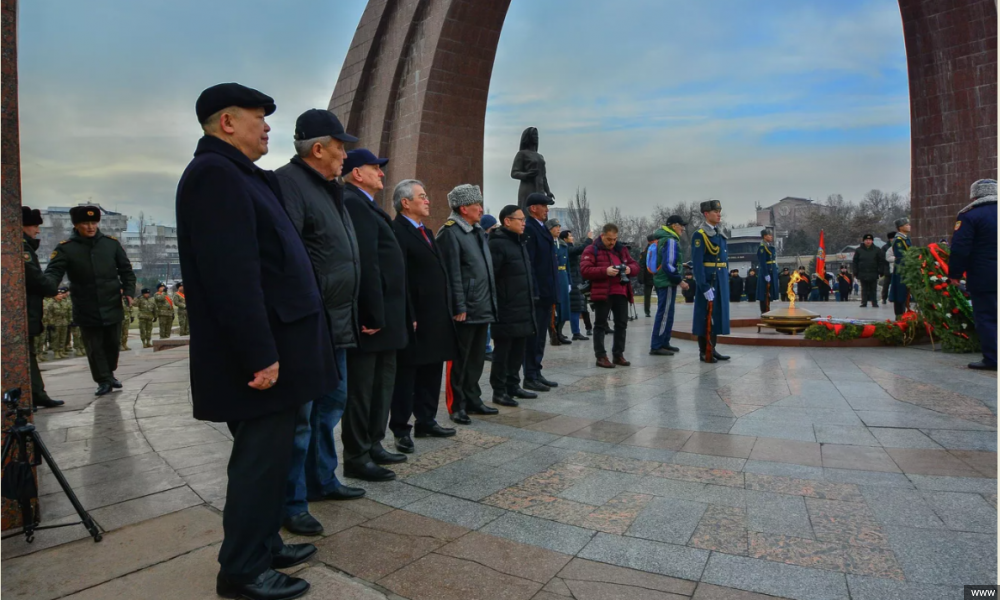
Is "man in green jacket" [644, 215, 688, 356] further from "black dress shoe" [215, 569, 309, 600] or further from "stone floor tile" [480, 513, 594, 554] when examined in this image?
"black dress shoe" [215, 569, 309, 600]

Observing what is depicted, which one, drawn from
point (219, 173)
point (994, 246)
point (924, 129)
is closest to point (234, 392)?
point (219, 173)

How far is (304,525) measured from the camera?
3117mm

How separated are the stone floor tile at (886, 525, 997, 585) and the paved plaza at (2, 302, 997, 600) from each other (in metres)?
0.01

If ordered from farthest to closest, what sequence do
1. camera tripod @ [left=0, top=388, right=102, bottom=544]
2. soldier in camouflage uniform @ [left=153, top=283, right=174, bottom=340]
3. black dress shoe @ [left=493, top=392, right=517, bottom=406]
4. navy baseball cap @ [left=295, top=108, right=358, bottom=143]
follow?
soldier in camouflage uniform @ [left=153, top=283, right=174, bottom=340], black dress shoe @ [left=493, top=392, right=517, bottom=406], navy baseball cap @ [left=295, top=108, right=358, bottom=143], camera tripod @ [left=0, top=388, right=102, bottom=544]

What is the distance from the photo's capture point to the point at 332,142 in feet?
11.7

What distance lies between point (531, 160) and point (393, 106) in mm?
3240

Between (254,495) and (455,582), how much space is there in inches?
34.3

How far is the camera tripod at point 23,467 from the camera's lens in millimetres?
2922

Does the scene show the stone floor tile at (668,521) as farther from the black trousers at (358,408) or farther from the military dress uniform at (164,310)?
the military dress uniform at (164,310)

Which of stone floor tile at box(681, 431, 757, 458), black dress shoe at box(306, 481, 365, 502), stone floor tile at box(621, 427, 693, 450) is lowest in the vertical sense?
stone floor tile at box(681, 431, 757, 458)

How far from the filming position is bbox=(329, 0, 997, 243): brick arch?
12.0 metres

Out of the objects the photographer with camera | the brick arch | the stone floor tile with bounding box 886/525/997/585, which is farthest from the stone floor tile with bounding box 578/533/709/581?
the brick arch

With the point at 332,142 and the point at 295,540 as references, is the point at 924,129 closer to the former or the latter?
the point at 332,142

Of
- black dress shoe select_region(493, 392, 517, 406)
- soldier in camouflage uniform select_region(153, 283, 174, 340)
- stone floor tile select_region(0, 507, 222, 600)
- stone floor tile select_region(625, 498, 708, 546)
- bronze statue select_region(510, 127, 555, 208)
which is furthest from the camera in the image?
soldier in camouflage uniform select_region(153, 283, 174, 340)
